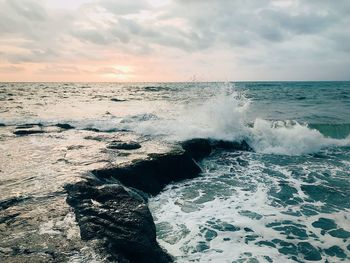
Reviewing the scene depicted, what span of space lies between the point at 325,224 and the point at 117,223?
452cm

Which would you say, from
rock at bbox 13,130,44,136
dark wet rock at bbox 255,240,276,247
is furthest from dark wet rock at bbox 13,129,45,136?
dark wet rock at bbox 255,240,276,247

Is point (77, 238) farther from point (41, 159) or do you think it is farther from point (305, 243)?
point (41, 159)

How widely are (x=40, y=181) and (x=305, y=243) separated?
559 centimetres

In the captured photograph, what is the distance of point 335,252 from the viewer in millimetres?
5320

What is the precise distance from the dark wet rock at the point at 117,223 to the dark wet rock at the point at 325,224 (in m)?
3.52

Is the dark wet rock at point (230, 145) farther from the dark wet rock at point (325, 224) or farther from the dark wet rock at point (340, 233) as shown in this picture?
A: the dark wet rock at point (340, 233)

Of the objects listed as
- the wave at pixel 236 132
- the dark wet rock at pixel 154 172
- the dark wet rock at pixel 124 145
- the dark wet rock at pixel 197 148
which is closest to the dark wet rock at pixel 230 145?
the wave at pixel 236 132

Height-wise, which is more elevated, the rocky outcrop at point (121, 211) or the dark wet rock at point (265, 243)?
the rocky outcrop at point (121, 211)

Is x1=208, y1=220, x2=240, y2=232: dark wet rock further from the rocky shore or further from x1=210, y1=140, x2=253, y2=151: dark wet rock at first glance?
x1=210, y1=140, x2=253, y2=151: dark wet rock

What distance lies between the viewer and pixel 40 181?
6523 mm

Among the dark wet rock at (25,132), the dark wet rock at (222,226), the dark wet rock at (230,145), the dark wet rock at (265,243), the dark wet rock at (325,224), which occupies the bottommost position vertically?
the dark wet rock at (325,224)

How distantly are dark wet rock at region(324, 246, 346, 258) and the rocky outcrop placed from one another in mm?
2901

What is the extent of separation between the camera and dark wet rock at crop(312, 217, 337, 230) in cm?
623

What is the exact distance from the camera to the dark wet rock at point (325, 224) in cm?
623
